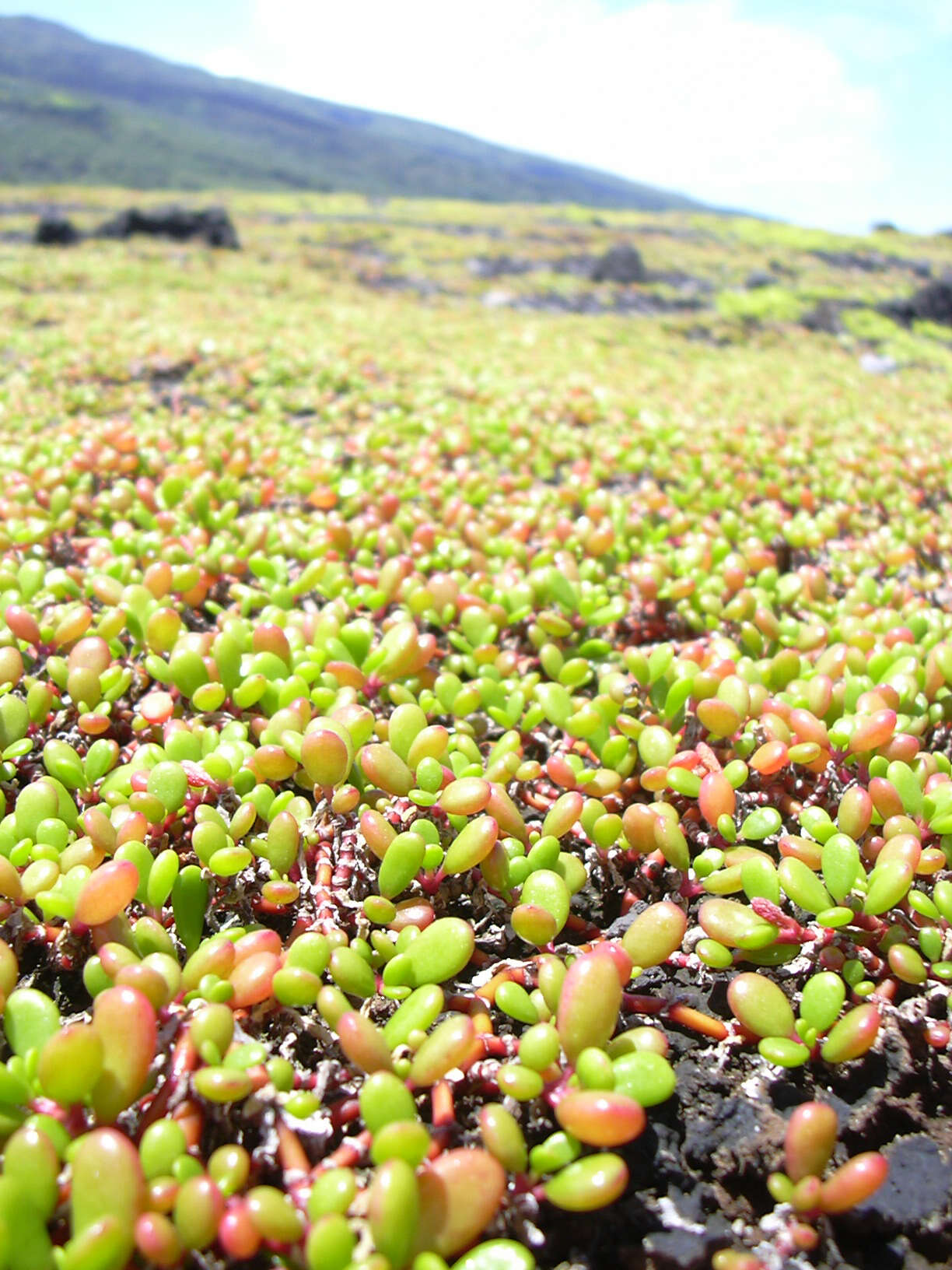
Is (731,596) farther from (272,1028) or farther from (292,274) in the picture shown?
(292,274)

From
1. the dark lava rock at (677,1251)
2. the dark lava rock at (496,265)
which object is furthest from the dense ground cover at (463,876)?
the dark lava rock at (496,265)

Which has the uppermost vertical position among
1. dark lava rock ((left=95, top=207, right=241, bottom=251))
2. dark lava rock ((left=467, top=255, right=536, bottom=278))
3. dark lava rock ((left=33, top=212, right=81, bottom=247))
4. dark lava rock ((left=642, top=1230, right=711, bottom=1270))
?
dark lava rock ((left=467, top=255, right=536, bottom=278))

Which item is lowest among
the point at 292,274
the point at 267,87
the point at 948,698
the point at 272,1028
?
the point at 272,1028

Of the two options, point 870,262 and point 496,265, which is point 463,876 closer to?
point 496,265

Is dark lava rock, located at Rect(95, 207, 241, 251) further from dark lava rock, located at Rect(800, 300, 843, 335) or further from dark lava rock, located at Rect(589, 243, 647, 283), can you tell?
dark lava rock, located at Rect(800, 300, 843, 335)

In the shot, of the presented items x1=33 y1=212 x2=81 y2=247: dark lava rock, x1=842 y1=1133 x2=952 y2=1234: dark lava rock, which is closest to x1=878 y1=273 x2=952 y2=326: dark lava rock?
x1=33 y1=212 x2=81 y2=247: dark lava rock

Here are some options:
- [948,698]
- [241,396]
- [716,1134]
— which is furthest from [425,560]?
[241,396]

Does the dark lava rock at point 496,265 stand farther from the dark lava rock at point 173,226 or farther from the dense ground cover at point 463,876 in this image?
the dense ground cover at point 463,876

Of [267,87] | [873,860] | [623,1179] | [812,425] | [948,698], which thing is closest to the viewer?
[623,1179]
